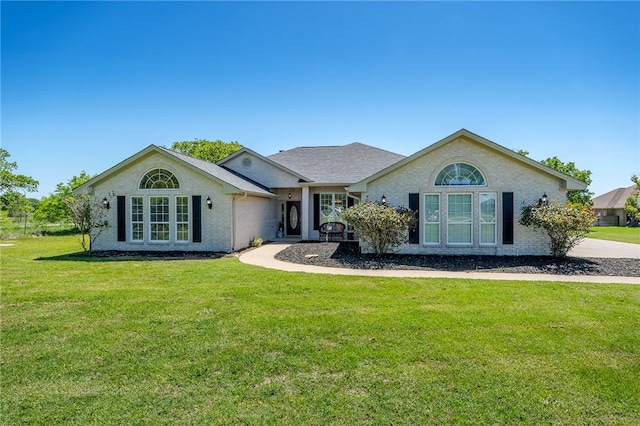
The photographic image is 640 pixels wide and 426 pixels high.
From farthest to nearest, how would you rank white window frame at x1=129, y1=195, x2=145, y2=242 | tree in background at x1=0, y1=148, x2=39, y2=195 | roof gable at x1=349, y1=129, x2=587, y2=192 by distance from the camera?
tree in background at x1=0, y1=148, x2=39, y2=195
white window frame at x1=129, y1=195, x2=145, y2=242
roof gable at x1=349, y1=129, x2=587, y2=192

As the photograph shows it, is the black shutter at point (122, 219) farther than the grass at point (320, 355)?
Yes

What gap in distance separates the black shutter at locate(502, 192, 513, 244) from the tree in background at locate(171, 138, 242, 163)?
3699 centimetres

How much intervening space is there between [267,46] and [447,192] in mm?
10455

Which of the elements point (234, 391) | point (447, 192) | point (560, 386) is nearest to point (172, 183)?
point (447, 192)

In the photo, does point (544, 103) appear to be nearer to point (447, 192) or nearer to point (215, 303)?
point (447, 192)

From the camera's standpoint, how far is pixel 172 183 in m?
15.4

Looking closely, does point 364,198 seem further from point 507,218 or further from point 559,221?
point 559,221

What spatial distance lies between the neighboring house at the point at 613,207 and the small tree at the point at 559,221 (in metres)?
45.5

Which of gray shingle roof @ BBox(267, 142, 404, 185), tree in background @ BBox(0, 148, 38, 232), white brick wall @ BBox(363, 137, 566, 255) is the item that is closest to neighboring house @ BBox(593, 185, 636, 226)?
gray shingle roof @ BBox(267, 142, 404, 185)

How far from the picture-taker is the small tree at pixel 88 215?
14.7 metres

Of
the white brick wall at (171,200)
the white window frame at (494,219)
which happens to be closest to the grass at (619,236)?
the white window frame at (494,219)

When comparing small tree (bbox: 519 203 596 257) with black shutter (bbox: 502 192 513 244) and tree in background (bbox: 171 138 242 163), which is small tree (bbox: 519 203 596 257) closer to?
black shutter (bbox: 502 192 513 244)

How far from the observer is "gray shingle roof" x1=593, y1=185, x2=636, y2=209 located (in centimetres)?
4703

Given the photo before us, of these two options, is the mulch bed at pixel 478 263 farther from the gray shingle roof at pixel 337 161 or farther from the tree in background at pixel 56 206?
the tree in background at pixel 56 206
